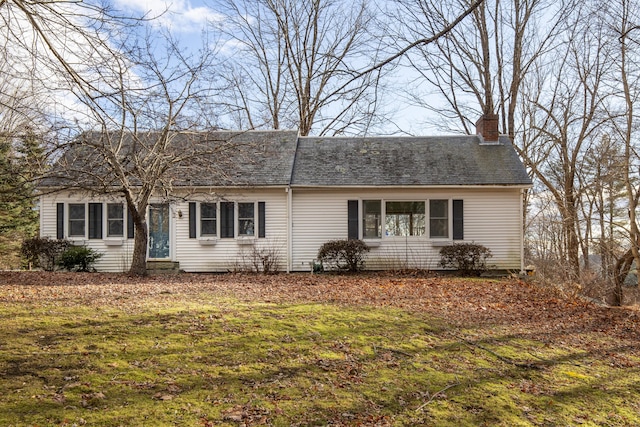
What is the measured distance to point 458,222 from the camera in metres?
15.6

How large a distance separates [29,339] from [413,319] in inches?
214

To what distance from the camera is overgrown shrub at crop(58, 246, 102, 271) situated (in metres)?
14.6

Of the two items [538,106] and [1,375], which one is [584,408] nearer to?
[1,375]

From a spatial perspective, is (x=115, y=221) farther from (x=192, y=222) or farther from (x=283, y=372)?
(x=283, y=372)

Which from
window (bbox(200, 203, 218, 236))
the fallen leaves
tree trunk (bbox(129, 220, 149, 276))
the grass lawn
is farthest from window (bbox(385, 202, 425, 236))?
tree trunk (bbox(129, 220, 149, 276))

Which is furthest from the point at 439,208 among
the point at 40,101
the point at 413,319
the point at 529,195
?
the point at 40,101

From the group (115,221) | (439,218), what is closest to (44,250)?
(115,221)

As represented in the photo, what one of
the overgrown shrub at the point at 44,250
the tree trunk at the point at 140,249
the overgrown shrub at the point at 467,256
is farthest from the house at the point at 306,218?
the tree trunk at the point at 140,249

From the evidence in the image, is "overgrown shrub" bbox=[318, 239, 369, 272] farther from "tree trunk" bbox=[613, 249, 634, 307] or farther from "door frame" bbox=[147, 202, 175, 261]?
"tree trunk" bbox=[613, 249, 634, 307]

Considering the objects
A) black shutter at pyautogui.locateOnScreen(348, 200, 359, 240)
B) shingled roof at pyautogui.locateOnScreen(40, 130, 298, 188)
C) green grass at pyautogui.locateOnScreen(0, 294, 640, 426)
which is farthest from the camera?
black shutter at pyautogui.locateOnScreen(348, 200, 359, 240)

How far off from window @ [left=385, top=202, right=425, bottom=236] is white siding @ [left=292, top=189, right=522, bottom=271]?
0.81 feet

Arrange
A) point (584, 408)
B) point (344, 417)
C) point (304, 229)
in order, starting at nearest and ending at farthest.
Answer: point (344, 417)
point (584, 408)
point (304, 229)

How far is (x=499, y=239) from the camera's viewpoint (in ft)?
51.2

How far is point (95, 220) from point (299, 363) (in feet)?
41.3
